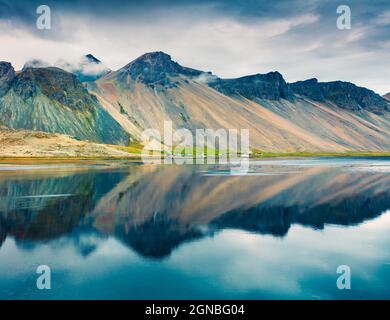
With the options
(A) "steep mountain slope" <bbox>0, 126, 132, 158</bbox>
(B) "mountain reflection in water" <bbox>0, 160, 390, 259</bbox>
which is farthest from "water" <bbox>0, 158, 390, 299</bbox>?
(A) "steep mountain slope" <bbox>0, 126, 132, 158</bbox>

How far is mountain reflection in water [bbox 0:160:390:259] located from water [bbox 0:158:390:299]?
0.36 feet

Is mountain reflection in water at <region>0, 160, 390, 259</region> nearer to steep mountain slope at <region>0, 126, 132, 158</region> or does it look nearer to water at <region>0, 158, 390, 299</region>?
water at <region>0, 158, 390, 299</region>

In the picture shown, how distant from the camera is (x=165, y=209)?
38.7 m

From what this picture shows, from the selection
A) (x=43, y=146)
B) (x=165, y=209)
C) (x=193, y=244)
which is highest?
(x=43, y=146)

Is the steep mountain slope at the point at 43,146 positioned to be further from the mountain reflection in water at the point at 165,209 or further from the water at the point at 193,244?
the water at the point at 193,244

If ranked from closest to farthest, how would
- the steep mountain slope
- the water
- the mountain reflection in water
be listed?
the water
the mountain reflection in water
the steep mountain slope

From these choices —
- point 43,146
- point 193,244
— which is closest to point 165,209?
point 193,244

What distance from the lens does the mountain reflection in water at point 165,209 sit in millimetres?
28375

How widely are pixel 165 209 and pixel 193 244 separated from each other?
43.4 ft

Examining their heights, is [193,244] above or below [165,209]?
below

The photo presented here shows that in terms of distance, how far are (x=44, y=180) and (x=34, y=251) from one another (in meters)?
40.0

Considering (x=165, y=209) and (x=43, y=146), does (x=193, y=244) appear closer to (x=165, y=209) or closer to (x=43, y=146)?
(x=165, y=209)

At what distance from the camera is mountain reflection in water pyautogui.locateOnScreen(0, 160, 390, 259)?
28.4 meters
